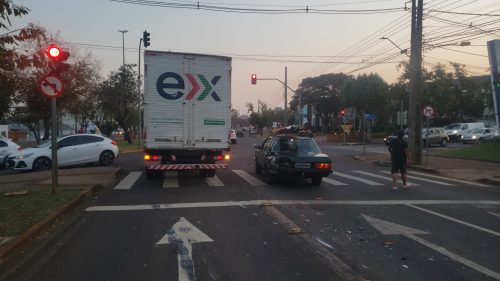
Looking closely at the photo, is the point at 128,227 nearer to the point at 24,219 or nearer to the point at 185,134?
the point at 24,219

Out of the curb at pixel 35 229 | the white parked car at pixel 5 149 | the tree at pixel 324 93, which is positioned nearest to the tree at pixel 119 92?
the white parked car at pixel 5 149

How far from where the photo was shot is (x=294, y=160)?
13.9m

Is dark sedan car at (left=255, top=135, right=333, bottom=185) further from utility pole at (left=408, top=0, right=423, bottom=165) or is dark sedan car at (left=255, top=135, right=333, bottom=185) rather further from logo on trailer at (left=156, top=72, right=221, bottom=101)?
utility pole at (left=408, top=0, right=423, bottom=165)

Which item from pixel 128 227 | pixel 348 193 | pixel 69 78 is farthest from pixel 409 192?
pixel 69 78

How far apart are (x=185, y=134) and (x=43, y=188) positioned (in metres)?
4.27

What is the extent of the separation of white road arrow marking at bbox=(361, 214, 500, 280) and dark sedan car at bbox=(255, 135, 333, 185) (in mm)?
4420

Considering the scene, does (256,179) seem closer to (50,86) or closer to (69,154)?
(50,86)

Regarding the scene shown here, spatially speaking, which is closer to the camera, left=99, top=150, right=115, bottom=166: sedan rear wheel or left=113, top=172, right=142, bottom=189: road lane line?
left=113, top=172, right=142, bottom=189: road lane line

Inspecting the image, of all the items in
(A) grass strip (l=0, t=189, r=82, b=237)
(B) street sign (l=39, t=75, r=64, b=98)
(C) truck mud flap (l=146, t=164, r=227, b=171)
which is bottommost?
(A) grass strip (l=0, t=189, r=82, b=237)

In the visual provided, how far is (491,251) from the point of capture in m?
6.97

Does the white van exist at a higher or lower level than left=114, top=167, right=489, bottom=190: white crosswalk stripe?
higher

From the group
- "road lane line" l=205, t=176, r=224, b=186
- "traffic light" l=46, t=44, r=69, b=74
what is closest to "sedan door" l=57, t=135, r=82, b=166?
"road lane line" l=205, t=176, r=224, b=186

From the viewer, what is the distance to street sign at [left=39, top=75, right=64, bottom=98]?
1134 cm

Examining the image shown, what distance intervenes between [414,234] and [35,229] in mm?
6123
